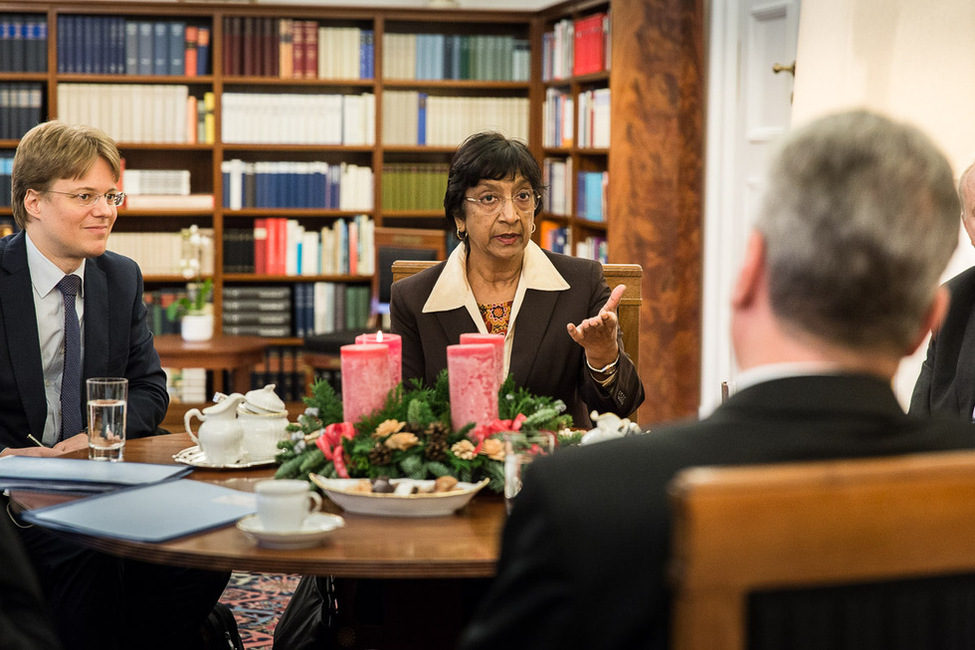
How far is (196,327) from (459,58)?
2.04m

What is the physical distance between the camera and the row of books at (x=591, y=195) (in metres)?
4.98

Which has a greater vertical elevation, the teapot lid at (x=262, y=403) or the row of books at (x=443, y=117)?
the row of books at (x=443, y=117)

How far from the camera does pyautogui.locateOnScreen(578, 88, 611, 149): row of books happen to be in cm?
497

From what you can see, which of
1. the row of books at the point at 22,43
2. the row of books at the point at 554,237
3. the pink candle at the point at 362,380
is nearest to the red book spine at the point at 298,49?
the row of books at the point at 22,43

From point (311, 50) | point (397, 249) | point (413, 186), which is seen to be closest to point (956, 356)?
point (397, 249)

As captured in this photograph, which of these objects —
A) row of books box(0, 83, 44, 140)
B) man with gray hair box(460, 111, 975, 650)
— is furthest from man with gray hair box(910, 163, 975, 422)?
row of books box(0, 83, 44, 140)

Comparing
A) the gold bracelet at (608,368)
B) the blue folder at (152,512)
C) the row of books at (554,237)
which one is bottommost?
the blue folder at (152,512)

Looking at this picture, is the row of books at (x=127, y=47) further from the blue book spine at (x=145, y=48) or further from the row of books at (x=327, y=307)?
the row of books at (x=327, y=307)

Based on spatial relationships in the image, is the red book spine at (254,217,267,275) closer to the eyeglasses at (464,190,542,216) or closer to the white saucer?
the eyeglasses at (464,190,542,216)

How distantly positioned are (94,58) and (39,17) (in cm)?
35

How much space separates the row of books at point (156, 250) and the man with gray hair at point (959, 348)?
4.14 meters

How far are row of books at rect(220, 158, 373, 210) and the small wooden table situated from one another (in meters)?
0.93

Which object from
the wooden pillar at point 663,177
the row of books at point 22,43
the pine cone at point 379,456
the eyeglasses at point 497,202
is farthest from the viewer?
the row of books at point 22,43

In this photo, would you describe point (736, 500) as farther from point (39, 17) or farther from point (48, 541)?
point (39, 17)
